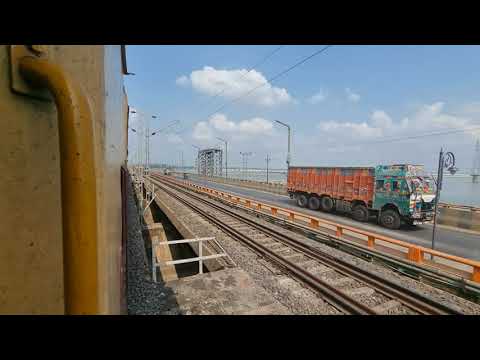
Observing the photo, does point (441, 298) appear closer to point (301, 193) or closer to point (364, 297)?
point (364, 297)

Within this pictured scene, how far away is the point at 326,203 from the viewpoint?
19547 millimetres

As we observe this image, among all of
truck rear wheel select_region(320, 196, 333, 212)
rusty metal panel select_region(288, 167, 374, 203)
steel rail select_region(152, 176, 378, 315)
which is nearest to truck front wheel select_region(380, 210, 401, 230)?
rusty metal panel select_region(288, 167, 374, 203)

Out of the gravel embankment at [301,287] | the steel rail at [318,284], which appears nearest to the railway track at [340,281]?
the steel rail at [318,284]

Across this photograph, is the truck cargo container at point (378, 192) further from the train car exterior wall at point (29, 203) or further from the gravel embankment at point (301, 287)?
the train car exterior wall at point (29, 203)

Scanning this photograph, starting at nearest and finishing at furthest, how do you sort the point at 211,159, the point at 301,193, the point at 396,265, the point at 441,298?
the point at 441,298, the point at 396,265, the point at 301,193, the point at 211,159

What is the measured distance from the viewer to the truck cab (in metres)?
13.9

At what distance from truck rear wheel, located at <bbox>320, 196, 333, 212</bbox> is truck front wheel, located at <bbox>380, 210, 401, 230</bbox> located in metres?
4.35

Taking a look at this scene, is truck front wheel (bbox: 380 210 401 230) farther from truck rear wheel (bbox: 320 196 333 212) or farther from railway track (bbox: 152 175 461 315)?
railway track (bbox: 152 175 461 315)

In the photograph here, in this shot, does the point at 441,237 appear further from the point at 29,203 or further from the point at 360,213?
the point at 29,203
